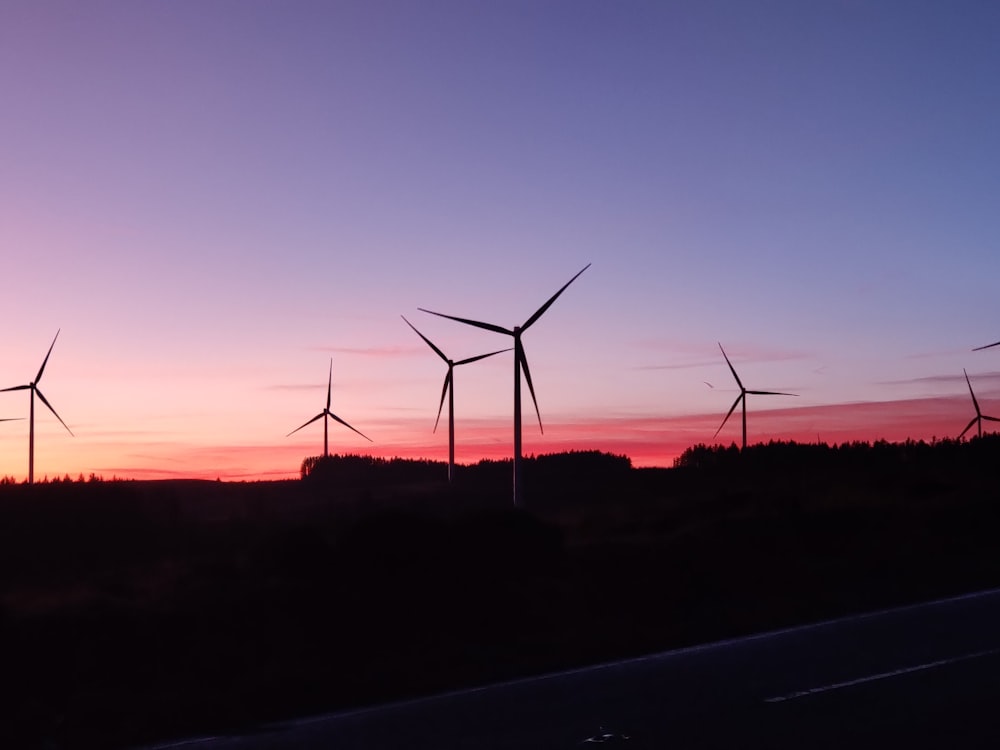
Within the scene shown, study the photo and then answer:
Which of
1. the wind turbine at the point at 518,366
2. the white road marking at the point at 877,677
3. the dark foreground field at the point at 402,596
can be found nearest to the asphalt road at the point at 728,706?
the white road marking at the point at 877,677

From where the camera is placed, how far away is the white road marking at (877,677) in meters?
11.8

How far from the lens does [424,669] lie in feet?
52.4

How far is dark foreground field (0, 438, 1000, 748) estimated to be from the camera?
14977 millimetres

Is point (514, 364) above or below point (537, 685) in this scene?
above

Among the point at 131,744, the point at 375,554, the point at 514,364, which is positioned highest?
the point at 514,364

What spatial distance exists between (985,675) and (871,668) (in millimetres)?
1215

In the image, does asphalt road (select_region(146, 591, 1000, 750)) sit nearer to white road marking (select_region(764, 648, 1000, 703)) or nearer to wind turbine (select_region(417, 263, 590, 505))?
white road marking (select_region(764, 648, 1000, 703))

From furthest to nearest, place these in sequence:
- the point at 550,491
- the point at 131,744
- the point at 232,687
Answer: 1. the point at 550,491
2. the point at 232,687
3. the point at 131,744

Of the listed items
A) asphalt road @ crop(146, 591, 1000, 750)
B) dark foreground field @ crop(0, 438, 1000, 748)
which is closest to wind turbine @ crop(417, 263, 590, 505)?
dark foreground field @ crop(0, 438, 1000, 748)

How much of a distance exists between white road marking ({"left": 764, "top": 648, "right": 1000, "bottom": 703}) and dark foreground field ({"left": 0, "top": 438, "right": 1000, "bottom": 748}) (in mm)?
A: 4457

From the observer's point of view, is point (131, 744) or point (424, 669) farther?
point (424, 669)

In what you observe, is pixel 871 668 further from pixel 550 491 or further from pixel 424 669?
pixel 550 491

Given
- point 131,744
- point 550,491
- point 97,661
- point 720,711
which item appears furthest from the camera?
point 550,491

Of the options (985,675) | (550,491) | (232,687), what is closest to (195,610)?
(232,687)
